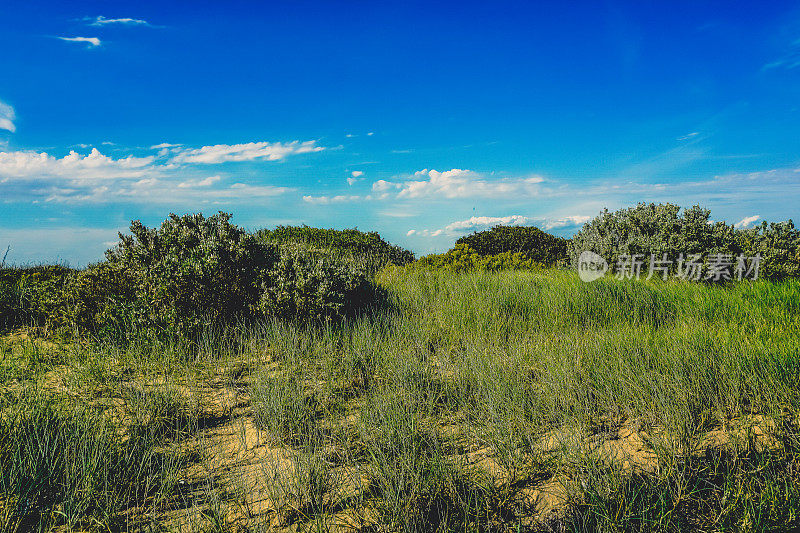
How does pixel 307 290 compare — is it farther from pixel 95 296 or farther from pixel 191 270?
pixel 95 296

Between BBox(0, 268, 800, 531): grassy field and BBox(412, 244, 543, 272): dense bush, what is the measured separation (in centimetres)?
495

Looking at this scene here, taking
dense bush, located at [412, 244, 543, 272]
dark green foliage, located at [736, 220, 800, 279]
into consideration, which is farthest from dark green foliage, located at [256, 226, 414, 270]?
dark green foliage, located at [736, 220, 800, 279]

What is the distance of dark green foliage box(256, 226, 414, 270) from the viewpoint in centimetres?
1324

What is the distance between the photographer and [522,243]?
1506 centimetres

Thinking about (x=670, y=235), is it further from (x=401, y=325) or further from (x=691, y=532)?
(x=691, y=532)

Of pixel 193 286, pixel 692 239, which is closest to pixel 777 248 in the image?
pixel 692 239

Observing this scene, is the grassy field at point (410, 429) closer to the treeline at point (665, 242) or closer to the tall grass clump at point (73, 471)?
the tall grass clump at point (73, 471)

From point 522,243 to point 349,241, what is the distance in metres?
5.54

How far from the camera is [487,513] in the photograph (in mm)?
3057

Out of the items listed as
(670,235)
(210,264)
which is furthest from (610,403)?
(670,235)

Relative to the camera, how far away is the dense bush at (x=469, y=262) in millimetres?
11859

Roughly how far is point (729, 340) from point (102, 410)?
6969mm

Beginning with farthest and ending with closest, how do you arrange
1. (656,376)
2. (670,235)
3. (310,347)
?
1. (670,235)
2. (310,347)
3. (656,376)

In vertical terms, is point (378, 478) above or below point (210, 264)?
below
